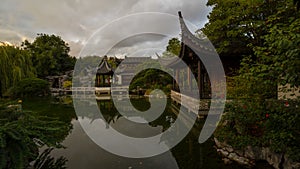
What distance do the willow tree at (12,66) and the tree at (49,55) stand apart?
25.4ft

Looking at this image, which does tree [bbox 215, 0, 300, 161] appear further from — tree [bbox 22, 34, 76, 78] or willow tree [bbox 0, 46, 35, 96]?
tree [bbox 22, 34, 76, 78]

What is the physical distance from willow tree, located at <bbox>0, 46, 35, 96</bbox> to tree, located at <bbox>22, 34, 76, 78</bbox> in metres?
7.75

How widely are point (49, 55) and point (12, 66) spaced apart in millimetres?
12344

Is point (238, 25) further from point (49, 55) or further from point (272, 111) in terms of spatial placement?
point (49, 55)

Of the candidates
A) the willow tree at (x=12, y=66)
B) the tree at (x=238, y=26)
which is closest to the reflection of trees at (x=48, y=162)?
the tree at (x=238, y=26)

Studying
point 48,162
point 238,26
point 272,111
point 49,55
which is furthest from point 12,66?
point 272,111

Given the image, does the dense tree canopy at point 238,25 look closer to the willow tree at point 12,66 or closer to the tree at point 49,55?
the willow tree at point 12,66

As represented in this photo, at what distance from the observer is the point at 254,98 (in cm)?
488

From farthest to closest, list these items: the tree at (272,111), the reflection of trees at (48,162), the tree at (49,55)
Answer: the tree at (49,55)
the reflection of trees at (48,162)
the tree at (272,111)

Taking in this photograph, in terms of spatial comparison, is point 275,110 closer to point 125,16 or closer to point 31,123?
point 31,123

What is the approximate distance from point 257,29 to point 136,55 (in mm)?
30645

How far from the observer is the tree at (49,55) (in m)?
27.4

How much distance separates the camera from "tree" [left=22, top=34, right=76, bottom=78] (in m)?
27.4

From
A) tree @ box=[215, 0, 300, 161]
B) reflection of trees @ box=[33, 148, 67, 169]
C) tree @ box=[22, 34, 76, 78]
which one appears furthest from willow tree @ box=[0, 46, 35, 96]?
tree @ box=[215, 0, 300, 161]
